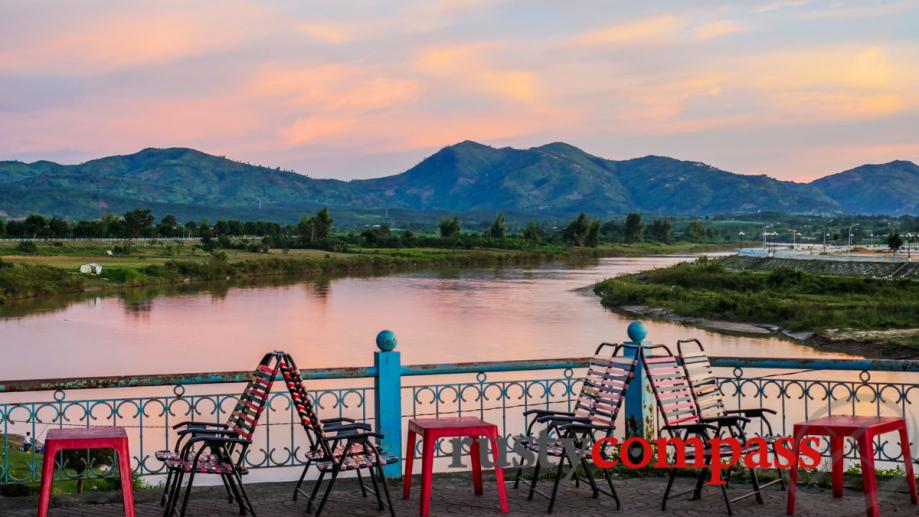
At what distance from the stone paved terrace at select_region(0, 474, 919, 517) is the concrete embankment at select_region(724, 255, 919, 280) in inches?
1873

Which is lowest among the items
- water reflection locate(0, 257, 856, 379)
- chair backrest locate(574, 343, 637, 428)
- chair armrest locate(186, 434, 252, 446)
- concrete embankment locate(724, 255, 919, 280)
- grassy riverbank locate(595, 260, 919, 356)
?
water reflection locate(0, 257, 856, 379)

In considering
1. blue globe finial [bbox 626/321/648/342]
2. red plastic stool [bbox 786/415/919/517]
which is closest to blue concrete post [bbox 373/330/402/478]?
blue globe finial [bbox 626/321/648/342]

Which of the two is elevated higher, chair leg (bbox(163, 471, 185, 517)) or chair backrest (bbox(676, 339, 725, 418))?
chair backrest (bbox(676, 339, 725, 418))

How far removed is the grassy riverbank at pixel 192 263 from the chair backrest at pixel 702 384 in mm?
55444

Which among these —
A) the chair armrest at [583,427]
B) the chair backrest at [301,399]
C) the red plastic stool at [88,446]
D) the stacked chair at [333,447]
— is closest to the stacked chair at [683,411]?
the chair armrest at [583,427]

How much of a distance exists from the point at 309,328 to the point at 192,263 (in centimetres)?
3680

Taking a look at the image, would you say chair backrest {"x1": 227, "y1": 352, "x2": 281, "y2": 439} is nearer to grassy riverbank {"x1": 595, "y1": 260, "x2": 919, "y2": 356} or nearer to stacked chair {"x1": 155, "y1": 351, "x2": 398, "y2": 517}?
stacked chair {"x1": 155, "y1": 351, "x2": 398, "y2": 517}

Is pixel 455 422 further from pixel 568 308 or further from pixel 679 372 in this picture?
pixel 568 308

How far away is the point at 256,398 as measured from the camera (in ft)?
21.0

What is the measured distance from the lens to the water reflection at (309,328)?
3275cm

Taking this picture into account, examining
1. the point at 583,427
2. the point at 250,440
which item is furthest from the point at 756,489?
the point at 250,440

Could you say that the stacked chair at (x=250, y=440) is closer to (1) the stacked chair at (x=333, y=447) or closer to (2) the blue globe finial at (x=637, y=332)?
(1) the stacked chair at (x=333, y=447)

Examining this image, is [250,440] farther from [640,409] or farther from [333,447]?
[640,409]

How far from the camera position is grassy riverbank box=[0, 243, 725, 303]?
6206 centimetres
